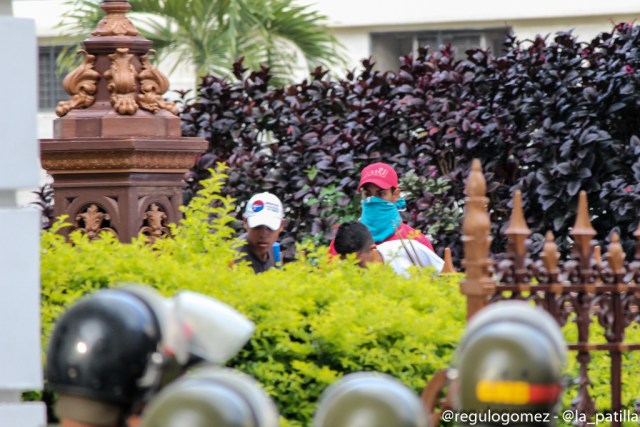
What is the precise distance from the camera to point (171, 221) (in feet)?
22.7

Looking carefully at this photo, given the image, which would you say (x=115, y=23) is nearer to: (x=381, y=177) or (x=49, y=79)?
(x=381, y=177)

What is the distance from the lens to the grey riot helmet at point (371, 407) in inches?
120

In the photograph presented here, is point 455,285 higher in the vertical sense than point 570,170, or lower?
lower

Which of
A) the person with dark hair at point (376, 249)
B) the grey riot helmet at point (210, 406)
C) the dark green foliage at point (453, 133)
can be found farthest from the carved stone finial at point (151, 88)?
the grey riot helmet at point (210, 406)

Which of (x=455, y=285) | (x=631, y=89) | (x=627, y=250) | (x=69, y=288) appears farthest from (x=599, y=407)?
(x=631, y=89)

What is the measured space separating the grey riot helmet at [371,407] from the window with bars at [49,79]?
16932 mm

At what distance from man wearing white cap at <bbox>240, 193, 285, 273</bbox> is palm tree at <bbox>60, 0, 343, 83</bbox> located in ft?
27.3

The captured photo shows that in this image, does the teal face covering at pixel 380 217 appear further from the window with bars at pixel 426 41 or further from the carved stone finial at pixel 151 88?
the window with bars at pixel 426 41

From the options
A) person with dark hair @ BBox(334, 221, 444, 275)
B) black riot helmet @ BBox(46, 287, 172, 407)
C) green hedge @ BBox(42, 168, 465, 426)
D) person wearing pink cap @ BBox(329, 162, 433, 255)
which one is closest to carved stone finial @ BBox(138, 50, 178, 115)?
person with dark hair @ BBox(334, 221, 444, 275)

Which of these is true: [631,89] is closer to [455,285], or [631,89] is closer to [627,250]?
[627,250]

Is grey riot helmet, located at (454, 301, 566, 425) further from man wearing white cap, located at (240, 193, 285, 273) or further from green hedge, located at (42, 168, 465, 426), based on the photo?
man wearing white cap, located at (240, 193, 285, 273)

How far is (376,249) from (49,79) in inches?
504

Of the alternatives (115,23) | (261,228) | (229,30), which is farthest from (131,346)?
(229,30)

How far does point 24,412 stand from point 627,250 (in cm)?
565
